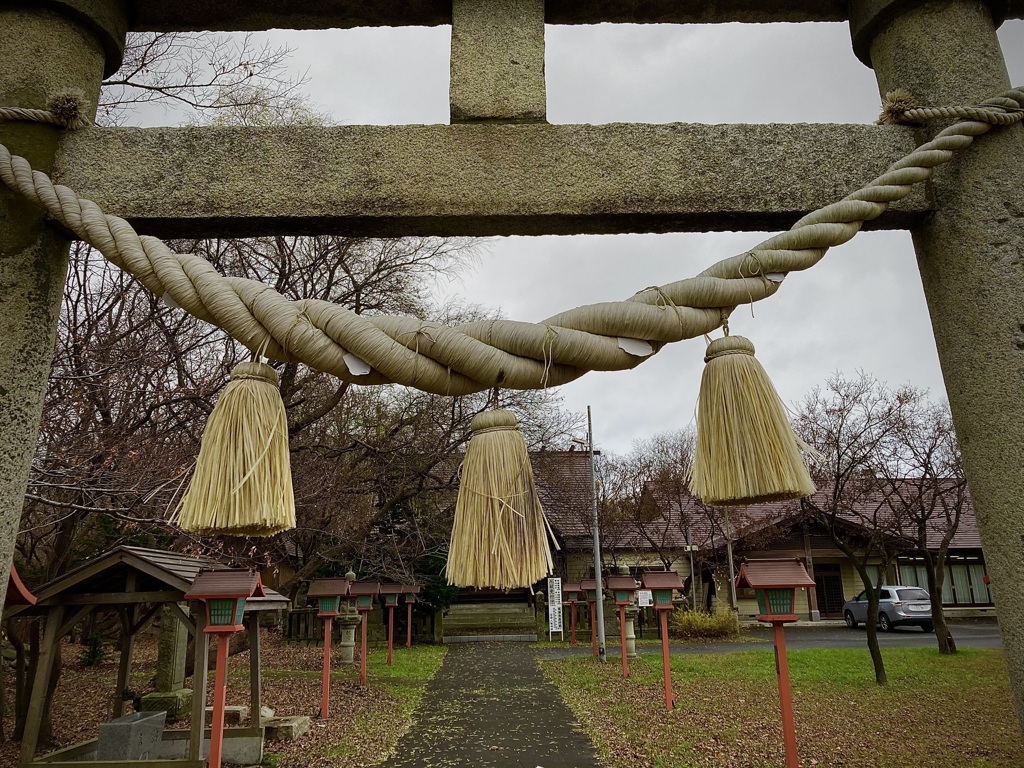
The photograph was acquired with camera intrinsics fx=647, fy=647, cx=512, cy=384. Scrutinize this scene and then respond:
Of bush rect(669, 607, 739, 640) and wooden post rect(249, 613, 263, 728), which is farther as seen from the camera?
bush rect(669, 607, 739, 640)

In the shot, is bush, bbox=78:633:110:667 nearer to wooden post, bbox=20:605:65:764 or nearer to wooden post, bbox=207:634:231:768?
wooden post, bbox=20:605:65:764

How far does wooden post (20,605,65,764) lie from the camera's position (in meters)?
5.46

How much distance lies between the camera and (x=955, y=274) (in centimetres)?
172

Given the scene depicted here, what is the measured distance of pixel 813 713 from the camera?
8.27 meters

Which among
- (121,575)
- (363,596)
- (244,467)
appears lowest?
(363,596)

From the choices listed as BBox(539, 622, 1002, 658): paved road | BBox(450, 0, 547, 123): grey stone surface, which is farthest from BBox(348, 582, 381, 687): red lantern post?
BBox(450, 0, 547, 123): grey stone surface

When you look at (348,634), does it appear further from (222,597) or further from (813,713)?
(813,713)

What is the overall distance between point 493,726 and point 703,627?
11.4 meters

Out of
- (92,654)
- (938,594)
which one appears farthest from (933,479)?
(92,654)

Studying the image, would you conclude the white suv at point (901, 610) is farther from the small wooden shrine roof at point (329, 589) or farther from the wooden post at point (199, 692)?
the wooden post at point (199, 692)

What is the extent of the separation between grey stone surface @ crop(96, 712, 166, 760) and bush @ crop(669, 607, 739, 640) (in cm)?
1531

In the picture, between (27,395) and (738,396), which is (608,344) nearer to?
(738,396)

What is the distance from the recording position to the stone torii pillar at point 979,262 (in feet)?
5.13

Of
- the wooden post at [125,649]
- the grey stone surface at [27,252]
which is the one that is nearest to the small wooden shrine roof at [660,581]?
the wooden post at [125,649]
